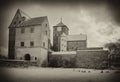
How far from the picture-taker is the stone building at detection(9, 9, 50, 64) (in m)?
2.58

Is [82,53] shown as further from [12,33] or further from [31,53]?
[12,33]

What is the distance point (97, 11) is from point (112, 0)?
333 mm

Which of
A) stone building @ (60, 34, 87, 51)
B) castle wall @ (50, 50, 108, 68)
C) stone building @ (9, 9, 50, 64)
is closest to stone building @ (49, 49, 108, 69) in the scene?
castle wall @ (50, 50, 108, 68)

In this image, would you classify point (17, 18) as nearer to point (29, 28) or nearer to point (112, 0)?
point (29, 28)

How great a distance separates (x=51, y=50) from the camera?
122 inches

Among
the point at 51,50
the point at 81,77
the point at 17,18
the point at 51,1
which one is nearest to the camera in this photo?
the point at 81,77

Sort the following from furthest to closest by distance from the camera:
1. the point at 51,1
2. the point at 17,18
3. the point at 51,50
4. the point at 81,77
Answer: the point at 51,50, the point at 17,18, the point at 51,1, the point at 81,77

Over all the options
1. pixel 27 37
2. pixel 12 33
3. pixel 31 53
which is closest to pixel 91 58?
pixel 31 53

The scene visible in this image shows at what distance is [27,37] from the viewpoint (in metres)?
2.59

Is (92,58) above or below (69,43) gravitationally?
below

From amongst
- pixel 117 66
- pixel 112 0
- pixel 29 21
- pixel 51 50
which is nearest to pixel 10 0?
pixel 29 21

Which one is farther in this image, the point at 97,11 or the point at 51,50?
the point at 51,50

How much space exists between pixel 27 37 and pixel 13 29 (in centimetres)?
34

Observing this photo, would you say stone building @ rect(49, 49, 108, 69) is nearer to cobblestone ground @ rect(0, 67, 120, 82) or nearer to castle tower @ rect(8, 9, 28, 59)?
cobblestone ground @ rect(0, 67, 120, 82)
